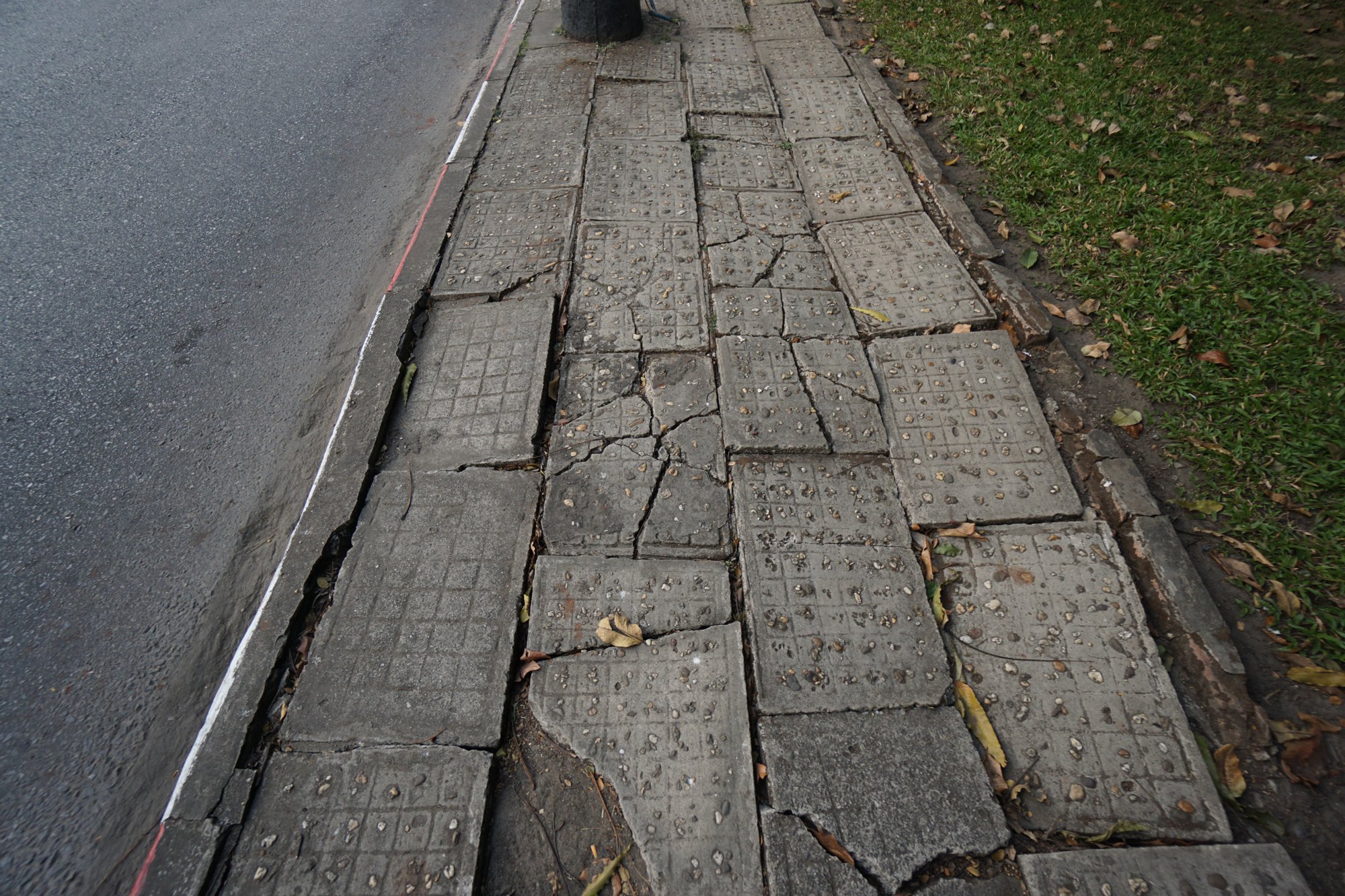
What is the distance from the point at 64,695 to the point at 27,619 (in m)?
0.40

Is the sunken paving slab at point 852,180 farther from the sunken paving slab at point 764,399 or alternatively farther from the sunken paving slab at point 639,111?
the sunken paving slab at point 764,399

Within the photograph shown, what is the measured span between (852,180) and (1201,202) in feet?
6.36

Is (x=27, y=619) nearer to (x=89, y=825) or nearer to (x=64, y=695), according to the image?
(x=64, y=695)

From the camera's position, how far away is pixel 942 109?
16.3ft

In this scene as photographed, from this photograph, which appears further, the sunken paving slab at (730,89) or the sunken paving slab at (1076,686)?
the sunken paving slab at (730,89)

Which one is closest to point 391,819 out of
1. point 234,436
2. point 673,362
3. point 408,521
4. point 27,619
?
point 408,521

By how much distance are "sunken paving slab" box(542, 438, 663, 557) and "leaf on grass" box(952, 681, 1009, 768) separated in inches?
50.0

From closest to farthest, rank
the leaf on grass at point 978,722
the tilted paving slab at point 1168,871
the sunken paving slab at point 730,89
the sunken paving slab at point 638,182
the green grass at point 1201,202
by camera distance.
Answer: the tilted paving slab at point 1168,871 → the leaf on grass at point 978,722 → the green grass at point 1201,202 → the sunken paving slab at point 638,182 → the sunken paving slab at point 730,89

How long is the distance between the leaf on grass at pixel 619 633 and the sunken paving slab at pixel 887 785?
20.0 inches

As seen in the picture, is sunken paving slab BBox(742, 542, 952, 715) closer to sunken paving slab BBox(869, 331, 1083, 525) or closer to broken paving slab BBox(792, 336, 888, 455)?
sunken paving slab BBox(869, 331, 1083, 525)

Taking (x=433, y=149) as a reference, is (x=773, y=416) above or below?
below

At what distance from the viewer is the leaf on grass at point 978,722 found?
2145mm

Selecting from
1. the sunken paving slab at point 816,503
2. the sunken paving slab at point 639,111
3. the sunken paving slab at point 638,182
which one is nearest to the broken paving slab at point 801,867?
the sunken paving slab at point 816,503

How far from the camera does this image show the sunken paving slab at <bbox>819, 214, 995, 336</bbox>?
3.47 metres
